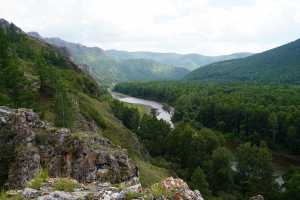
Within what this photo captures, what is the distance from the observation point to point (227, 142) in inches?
4454

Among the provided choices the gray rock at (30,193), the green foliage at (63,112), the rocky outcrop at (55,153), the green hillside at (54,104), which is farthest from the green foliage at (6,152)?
the green foliage at (63,112)

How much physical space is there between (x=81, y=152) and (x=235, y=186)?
4551cm

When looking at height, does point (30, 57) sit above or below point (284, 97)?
above

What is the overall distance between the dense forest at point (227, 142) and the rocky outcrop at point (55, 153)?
28545mm

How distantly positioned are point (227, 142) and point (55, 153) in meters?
89.8

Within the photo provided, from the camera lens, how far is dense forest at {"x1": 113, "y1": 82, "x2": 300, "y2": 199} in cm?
6569

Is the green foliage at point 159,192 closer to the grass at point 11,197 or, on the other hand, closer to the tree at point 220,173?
the grass at point 11,197

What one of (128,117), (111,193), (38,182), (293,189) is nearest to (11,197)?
(38,182)

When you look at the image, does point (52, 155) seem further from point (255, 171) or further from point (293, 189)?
point (255, 171)

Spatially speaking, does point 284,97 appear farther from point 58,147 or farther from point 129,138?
point 58,147

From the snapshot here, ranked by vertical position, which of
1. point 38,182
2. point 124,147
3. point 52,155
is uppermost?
point 38,182

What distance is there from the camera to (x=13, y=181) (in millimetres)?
26812

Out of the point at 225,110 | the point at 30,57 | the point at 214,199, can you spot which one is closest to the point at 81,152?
the point at 214,199

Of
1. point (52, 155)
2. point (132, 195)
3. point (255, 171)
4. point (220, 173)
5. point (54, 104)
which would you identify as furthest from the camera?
point (255, 171)
